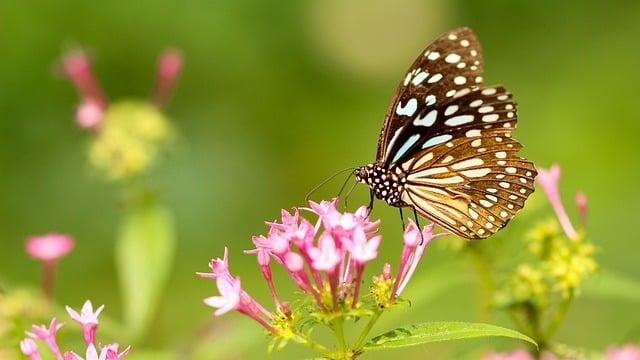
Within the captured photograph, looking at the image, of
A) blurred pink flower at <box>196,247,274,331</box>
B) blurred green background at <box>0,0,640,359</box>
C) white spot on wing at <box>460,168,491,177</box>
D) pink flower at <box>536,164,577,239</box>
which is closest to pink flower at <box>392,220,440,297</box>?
blurred pink flower at <box>196,247,274,331</box>

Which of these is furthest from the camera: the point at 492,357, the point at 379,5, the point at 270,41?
the point at 379,5

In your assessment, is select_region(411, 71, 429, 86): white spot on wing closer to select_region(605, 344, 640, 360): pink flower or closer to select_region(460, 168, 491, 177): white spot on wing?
select_region(460, 168, 491, 177): white spot on wing

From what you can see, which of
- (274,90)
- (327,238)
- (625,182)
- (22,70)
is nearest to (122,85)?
(22,70)

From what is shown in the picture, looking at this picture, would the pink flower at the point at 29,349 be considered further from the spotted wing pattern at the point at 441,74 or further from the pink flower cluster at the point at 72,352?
the spotted wing pattern at the point at 441,74

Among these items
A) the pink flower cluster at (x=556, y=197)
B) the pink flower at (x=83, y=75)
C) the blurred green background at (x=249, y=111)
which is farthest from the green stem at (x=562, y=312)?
the blurred green background at (x=249, y=111)

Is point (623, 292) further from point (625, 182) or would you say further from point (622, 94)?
point (622, 94)

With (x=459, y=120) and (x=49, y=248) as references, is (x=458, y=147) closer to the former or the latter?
(x=459, y=120)
